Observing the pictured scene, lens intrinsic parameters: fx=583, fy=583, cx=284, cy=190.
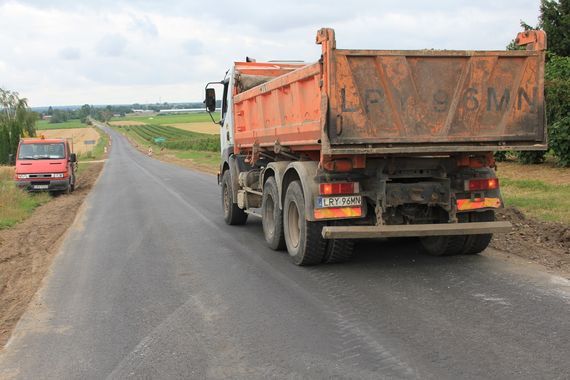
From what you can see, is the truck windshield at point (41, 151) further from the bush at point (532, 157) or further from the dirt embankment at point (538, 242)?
the dirt embankment at point (538, 242)

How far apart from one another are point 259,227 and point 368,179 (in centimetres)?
460

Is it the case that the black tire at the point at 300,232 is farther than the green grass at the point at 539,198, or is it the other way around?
the green grass at the point at 539,198

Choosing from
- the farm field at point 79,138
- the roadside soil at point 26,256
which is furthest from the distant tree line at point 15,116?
the roadside soil at point 26,256

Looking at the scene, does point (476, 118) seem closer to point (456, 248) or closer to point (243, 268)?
point (456, 248)

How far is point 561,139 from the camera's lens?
15250mm

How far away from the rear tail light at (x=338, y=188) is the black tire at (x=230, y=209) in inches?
182

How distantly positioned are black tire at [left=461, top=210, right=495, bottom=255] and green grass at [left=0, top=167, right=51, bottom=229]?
9.79 metres

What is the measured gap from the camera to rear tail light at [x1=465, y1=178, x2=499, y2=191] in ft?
23.7

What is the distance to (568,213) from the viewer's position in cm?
1028

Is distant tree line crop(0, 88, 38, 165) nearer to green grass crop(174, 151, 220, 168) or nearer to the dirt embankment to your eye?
green grass crop(174, 151, 220, 168)

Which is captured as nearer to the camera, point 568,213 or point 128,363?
point 128,363

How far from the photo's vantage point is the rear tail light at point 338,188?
6875 millimetres

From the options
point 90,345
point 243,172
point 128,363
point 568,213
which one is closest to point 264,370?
point 128,363

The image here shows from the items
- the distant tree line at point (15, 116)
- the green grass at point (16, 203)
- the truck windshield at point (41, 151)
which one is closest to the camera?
the green grass at point (16, 203)
